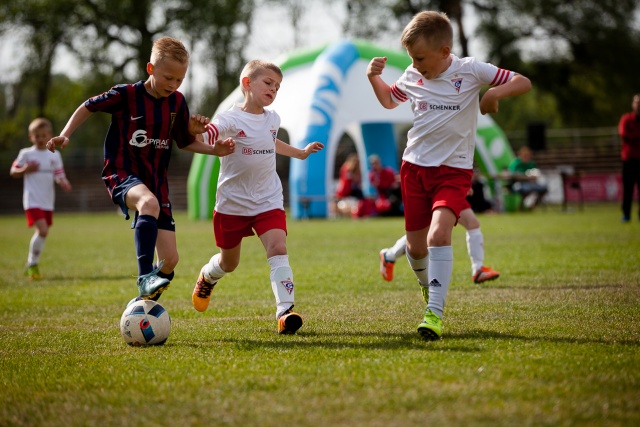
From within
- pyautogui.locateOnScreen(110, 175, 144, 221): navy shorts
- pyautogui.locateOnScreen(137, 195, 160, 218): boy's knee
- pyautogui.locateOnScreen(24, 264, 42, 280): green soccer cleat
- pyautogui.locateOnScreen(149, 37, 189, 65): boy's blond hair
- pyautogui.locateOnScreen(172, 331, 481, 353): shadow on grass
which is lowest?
pyautogui.locateOnScreen(172, 331, 481, 353): shadow on grass

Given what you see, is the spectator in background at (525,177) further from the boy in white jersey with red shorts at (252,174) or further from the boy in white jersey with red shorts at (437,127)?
the boy in white jersey with red shorts at (252,174)

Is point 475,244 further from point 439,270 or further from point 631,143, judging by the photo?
point 631,143

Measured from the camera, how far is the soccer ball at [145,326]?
17.3 feet

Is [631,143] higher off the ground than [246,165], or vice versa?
[631,143]

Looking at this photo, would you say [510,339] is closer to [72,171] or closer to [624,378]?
[624,378]

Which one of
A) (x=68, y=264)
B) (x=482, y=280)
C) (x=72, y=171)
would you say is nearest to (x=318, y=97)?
(x=68, y=264)

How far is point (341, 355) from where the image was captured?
466 centimetres

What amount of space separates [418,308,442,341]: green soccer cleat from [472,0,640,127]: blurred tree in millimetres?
39670

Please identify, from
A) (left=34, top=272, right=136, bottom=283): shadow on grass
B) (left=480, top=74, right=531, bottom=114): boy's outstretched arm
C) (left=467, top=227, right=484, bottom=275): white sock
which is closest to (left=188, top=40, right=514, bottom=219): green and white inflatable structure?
(left=34, top=272, right=136, bottom=283): shadow on grass

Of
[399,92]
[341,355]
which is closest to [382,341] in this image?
[341,355]

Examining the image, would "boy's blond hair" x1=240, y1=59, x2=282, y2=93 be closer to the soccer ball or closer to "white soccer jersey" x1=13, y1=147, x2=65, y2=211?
the soccer ball

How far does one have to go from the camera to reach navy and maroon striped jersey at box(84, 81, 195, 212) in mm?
5805

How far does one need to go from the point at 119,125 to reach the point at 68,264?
701 centimetres

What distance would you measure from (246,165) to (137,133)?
30.1 inches
